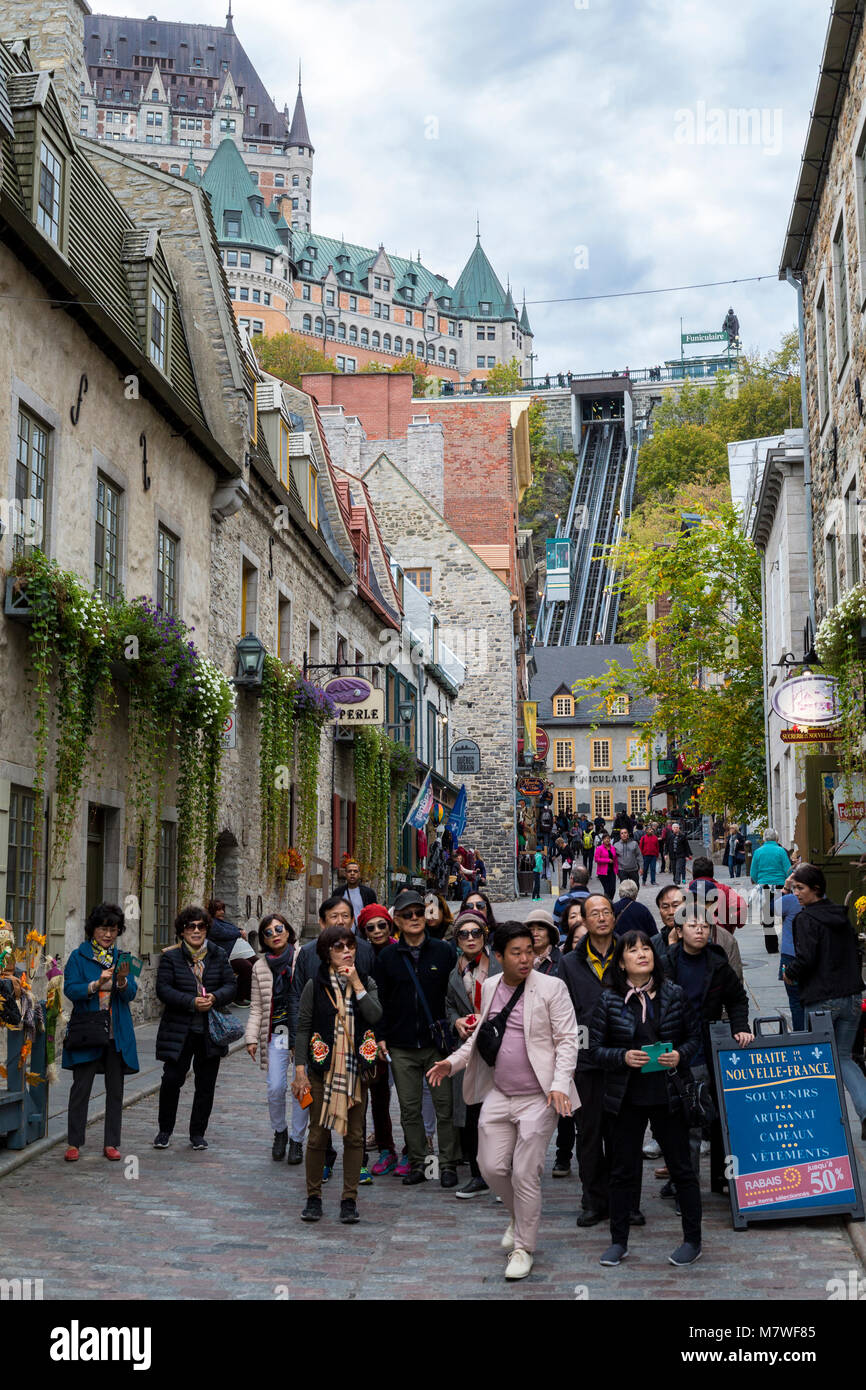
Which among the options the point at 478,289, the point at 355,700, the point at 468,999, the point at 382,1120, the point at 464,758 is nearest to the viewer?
the point at 468,999

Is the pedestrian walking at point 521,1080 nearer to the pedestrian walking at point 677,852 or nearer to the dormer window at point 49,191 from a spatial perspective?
the dormer window at point 49,191

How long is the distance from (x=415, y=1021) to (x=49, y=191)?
26.5 feet

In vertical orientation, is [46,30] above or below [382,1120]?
above

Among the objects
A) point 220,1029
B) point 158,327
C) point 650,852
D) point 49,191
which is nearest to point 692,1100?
point 220,1029

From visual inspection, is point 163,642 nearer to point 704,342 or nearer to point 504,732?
point 504,732

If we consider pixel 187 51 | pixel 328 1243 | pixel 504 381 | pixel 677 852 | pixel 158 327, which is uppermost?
pixel 187 51

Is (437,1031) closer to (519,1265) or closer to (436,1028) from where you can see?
(436,1028)

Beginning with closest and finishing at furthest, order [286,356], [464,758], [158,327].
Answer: [158,327] < [464,758] < [286,356]

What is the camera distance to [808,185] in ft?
54.1

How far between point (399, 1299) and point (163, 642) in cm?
837

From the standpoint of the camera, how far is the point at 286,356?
306 ft

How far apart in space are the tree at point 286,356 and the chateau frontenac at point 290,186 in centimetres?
2287

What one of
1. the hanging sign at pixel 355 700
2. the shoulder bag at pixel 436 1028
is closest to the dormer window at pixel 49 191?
the shoulder bag at pixel 436 1028

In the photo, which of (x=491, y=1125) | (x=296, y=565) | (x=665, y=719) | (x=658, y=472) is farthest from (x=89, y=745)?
(x=658, y=472)
